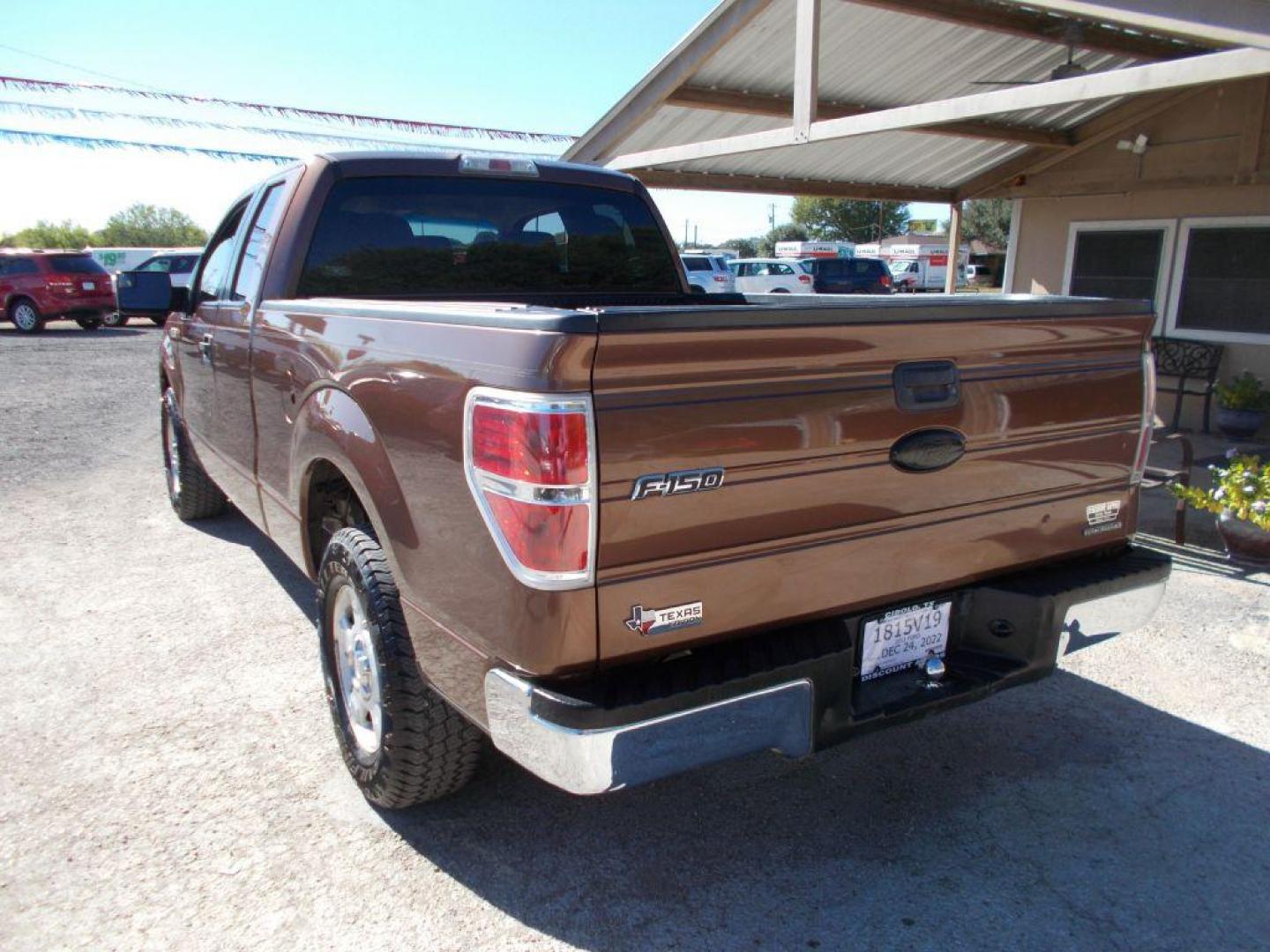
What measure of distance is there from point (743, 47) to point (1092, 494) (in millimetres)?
5430

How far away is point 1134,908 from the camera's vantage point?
8.34ft

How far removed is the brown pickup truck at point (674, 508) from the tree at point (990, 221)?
4882 centimetres

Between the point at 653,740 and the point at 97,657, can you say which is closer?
the point at 653,740

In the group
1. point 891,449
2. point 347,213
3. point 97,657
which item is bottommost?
point 97,657

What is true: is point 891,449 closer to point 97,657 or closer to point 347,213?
point 347,213

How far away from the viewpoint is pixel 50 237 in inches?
2109

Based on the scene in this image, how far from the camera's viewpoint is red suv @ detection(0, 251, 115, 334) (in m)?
20.2

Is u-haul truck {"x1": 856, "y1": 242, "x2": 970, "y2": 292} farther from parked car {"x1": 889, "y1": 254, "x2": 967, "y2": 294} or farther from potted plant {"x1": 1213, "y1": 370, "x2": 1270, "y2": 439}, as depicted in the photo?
potted plant {"x1": 1213, "y1": 370, "x2": 1270, "y2": 439}

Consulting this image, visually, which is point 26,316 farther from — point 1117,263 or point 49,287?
point 1117,263

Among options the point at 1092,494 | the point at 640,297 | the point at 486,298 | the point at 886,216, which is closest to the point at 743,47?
the point at 640,297

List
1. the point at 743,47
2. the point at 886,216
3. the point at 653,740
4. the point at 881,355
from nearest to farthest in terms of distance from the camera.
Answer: the point at 653,740 → the point at 881,355 → the point at 743,47 → the point at 886,216

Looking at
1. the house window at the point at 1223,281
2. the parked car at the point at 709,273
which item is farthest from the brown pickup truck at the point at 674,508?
the parked car at the point at 709,273

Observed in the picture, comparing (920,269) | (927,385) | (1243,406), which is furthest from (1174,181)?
(920,269)

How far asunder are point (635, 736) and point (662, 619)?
27 cm
